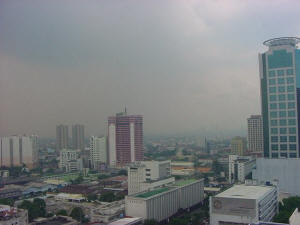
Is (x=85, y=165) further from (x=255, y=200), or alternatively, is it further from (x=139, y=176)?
(x=255, y=200)

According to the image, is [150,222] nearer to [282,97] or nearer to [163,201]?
[163,201]

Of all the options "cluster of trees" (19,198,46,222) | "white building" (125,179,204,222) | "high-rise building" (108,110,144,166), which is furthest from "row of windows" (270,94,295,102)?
"high-rise building" (108,110,144,166)

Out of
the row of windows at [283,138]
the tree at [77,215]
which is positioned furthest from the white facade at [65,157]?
the row of windows at [283,138]

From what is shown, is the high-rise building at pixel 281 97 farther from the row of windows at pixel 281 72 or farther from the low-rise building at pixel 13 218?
the low-rise building at pixel 13 218

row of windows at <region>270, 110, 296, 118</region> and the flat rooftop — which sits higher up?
row of windows at <region>270, 110, 296, 118</region>

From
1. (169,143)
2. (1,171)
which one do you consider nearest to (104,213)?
(1,171)

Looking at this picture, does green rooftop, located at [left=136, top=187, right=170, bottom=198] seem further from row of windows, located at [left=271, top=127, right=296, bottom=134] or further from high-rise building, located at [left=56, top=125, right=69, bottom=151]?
high-rise building, located at [left=56, top=125, right=69, bottom=151]
